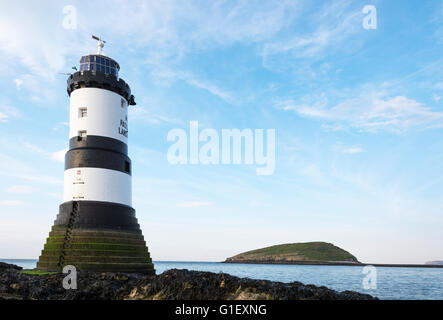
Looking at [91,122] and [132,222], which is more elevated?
[91,122]

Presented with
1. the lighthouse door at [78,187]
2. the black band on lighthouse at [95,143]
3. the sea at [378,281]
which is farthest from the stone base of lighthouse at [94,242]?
the sea at [378,281]

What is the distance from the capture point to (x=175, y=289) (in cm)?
1535

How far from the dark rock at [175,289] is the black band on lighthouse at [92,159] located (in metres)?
10.4

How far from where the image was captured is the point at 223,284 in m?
15.4

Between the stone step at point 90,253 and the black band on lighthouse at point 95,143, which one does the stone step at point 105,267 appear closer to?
the stone step at point 90,253

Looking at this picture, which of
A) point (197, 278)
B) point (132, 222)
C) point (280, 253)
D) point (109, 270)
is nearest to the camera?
point (197, 278)

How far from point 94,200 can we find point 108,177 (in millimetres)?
2224

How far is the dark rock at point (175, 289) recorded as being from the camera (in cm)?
1441

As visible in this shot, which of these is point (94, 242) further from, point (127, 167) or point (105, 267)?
point (127, 167)

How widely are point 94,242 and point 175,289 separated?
14503 mm

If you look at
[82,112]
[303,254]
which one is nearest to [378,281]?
[82,112]
